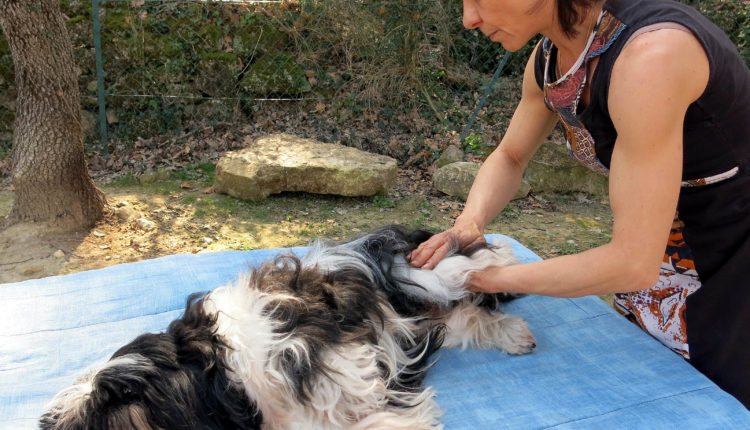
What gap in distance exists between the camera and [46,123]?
188 inches

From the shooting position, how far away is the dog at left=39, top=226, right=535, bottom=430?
1732 millimetres

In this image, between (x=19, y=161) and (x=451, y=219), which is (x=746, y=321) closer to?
(x=451, y=219)

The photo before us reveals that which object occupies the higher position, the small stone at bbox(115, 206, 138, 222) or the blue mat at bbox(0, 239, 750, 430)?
the blue mat at bbox(0, 239, 750, 430)

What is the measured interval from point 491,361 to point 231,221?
145 inches

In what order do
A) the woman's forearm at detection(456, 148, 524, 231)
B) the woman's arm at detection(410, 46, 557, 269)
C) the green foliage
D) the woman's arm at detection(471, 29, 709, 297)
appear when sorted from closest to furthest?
the woman's arm at detection(471, 29, 709, 297) < the woman's arm at detection(410, 46, 557, 269) < the woman's forearm at detection(456, 148, 524, 231) < the green foliage

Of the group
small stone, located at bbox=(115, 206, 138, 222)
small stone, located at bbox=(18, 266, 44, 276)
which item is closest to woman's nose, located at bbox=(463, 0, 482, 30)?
small stone, located at bbox=(18, 266, 44, 276)

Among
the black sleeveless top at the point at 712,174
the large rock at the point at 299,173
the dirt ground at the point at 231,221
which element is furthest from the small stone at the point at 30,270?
the black sleeveless top at the point at 712,174

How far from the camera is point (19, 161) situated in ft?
15.9

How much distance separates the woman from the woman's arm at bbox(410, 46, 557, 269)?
16 mm

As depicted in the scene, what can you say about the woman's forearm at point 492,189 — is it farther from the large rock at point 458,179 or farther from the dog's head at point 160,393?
the large rock at point 458,179

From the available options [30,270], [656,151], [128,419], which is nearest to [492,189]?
[656,151]

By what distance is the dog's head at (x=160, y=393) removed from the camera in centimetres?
167

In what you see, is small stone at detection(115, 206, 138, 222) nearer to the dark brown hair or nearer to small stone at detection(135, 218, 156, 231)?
small stone at detection(135, 218, 156, 231)

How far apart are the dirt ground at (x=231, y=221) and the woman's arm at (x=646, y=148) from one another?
3.21 metres
